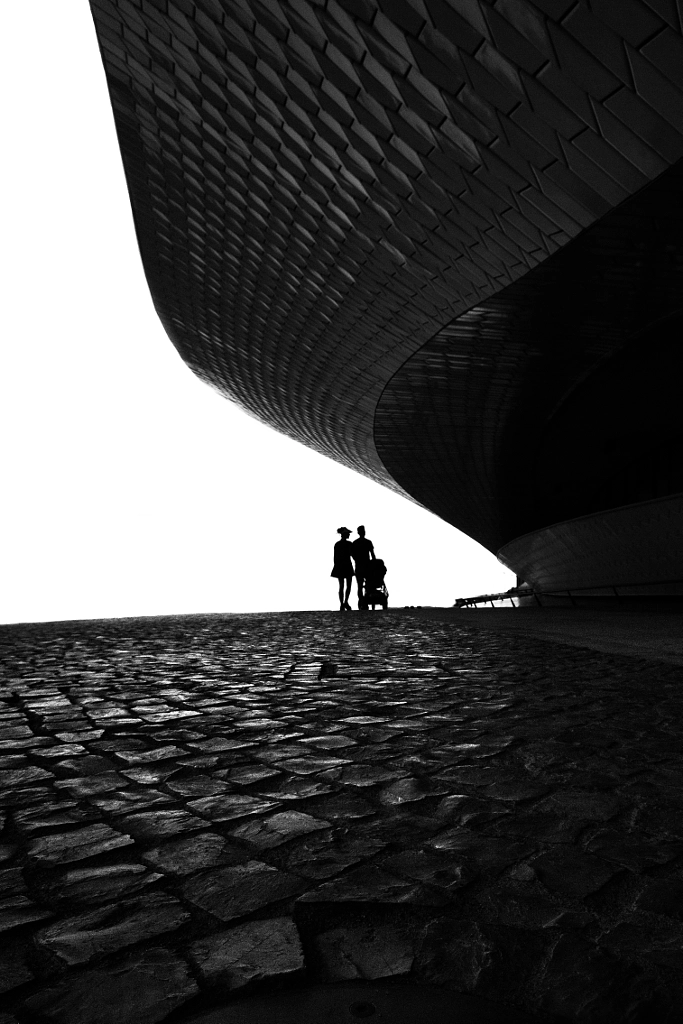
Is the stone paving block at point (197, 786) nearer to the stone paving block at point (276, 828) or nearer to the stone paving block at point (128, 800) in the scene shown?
the stone paving block at point (128, 800)

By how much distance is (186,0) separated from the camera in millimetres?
7570

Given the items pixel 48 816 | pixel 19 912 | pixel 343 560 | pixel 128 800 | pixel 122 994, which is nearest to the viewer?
pixel 122 994

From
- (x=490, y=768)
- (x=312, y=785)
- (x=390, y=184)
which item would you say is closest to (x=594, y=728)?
(x=490, y=768)

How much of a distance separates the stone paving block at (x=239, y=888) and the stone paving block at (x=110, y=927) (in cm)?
6

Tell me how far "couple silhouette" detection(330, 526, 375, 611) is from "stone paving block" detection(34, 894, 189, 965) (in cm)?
1106

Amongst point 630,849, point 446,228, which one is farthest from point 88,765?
point 446,228

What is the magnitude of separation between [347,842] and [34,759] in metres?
1.33

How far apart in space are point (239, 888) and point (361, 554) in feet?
39.5

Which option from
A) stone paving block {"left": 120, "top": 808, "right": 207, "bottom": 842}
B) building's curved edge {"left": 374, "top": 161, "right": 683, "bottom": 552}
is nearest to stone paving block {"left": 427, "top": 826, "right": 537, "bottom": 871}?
stone paving block {"left": 120, "top": 808, "right": 207, "bottom": 842}

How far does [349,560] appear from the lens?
13.0 metres

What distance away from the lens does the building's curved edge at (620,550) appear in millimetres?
11508

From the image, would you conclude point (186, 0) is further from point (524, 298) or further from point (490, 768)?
point (490, 768)

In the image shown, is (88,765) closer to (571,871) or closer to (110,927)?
(110,927)

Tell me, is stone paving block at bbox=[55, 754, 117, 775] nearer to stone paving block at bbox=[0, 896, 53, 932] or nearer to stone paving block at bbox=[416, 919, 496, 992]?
stone paving block at bbox=[0, 896, 53, 932]
